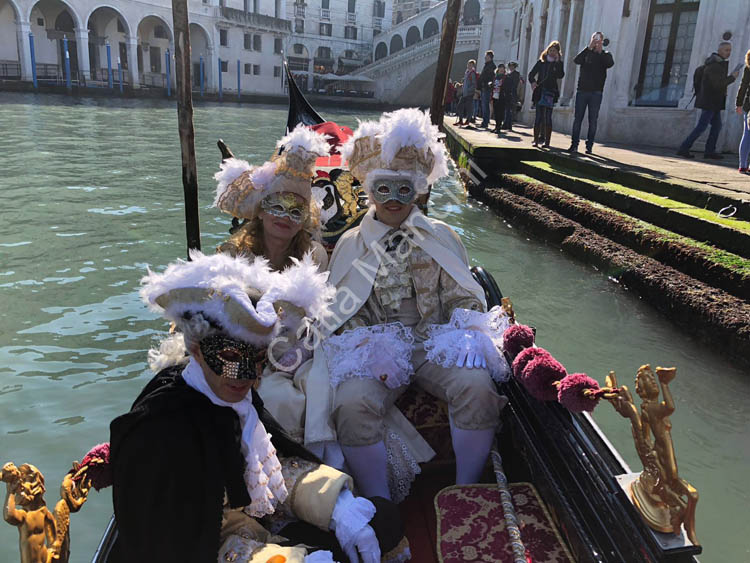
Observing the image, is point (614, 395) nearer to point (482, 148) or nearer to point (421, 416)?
point (421, 416)

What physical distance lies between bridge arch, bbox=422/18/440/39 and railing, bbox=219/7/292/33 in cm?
915

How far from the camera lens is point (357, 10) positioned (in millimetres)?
42875

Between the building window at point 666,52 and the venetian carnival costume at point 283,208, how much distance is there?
9265 millimetres

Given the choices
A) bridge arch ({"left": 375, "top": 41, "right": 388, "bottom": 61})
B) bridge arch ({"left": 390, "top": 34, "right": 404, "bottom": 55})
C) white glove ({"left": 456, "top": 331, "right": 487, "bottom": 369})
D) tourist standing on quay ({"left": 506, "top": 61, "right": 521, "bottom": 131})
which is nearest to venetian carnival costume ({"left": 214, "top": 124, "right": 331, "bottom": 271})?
white glove ({"left": 456, "top": 331, "right": 487, "bottom": 369})

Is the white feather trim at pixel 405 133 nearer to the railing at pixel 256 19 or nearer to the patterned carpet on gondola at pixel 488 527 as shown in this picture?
the patterned carpet on gondola at pixel 488 527

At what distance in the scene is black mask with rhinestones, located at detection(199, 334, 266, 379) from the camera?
1.22 m

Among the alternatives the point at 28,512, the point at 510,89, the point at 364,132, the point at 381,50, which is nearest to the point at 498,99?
the point at 510,89

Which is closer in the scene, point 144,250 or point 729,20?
point 144,250

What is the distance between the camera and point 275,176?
231 centimetres

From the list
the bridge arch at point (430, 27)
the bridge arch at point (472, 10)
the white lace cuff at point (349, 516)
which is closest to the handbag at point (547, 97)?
the white lace cuff at point (349, 516)

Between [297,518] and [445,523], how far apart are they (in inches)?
18.0

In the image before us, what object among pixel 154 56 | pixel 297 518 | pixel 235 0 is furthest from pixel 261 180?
pixel 235 0

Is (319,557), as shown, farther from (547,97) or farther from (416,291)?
(547,97)

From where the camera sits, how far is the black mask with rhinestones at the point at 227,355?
1.22m
